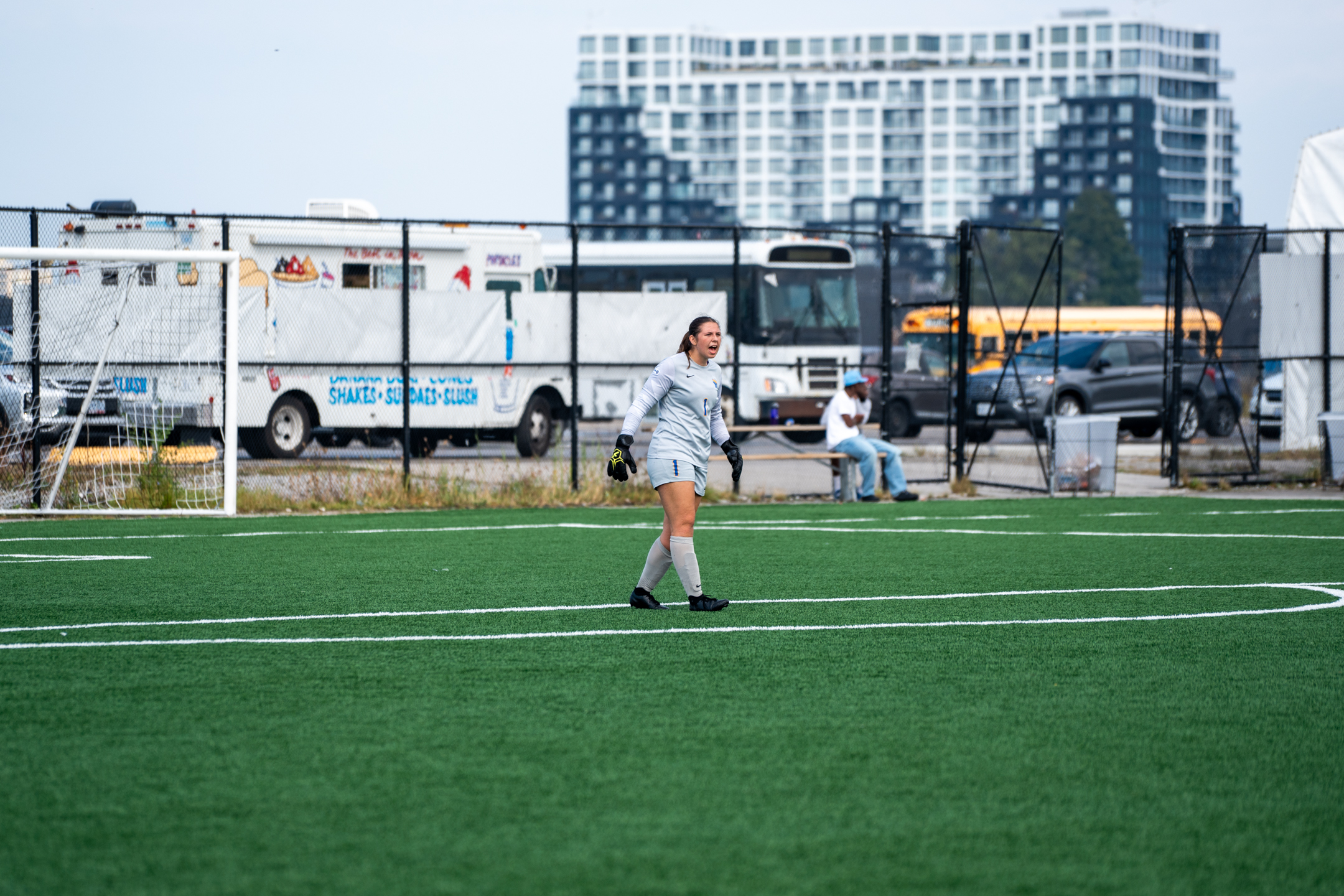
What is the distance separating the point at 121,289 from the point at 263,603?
693 cm

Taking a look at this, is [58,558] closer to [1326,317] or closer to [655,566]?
[655,566]

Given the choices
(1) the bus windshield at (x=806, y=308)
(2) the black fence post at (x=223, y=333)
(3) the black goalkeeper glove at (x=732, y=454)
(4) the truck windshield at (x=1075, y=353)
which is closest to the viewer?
(3) the black goalkeeper glove at (x=732, y=454)

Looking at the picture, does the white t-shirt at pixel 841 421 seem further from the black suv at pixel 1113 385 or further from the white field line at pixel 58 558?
the black suv at pixel 1113 385

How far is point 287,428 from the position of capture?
64.8ft

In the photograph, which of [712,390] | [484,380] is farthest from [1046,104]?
[712,390]

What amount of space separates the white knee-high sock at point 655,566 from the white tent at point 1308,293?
12.0m

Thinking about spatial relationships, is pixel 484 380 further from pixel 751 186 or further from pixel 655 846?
pixel 751 186

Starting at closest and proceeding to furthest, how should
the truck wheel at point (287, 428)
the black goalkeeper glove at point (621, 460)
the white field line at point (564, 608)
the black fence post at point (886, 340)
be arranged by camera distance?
the white field line at point (564, 608) < the black goalkeeper glove at point (621, 460) < the black fence post at point (886, 340) < the truck wheel at point (287, 428)

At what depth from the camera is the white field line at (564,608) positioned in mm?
8070

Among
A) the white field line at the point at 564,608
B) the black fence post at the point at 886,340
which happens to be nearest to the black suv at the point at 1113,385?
the black fence post at the point at 886,340

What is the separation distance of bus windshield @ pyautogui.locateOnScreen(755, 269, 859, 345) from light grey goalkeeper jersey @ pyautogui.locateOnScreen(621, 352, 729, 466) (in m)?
17.1

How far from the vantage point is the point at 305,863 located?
4.18 metres

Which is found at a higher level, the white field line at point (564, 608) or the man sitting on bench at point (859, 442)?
the man sitting on bench at point (859, 442)

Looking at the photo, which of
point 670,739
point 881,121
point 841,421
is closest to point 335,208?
point 841,421
